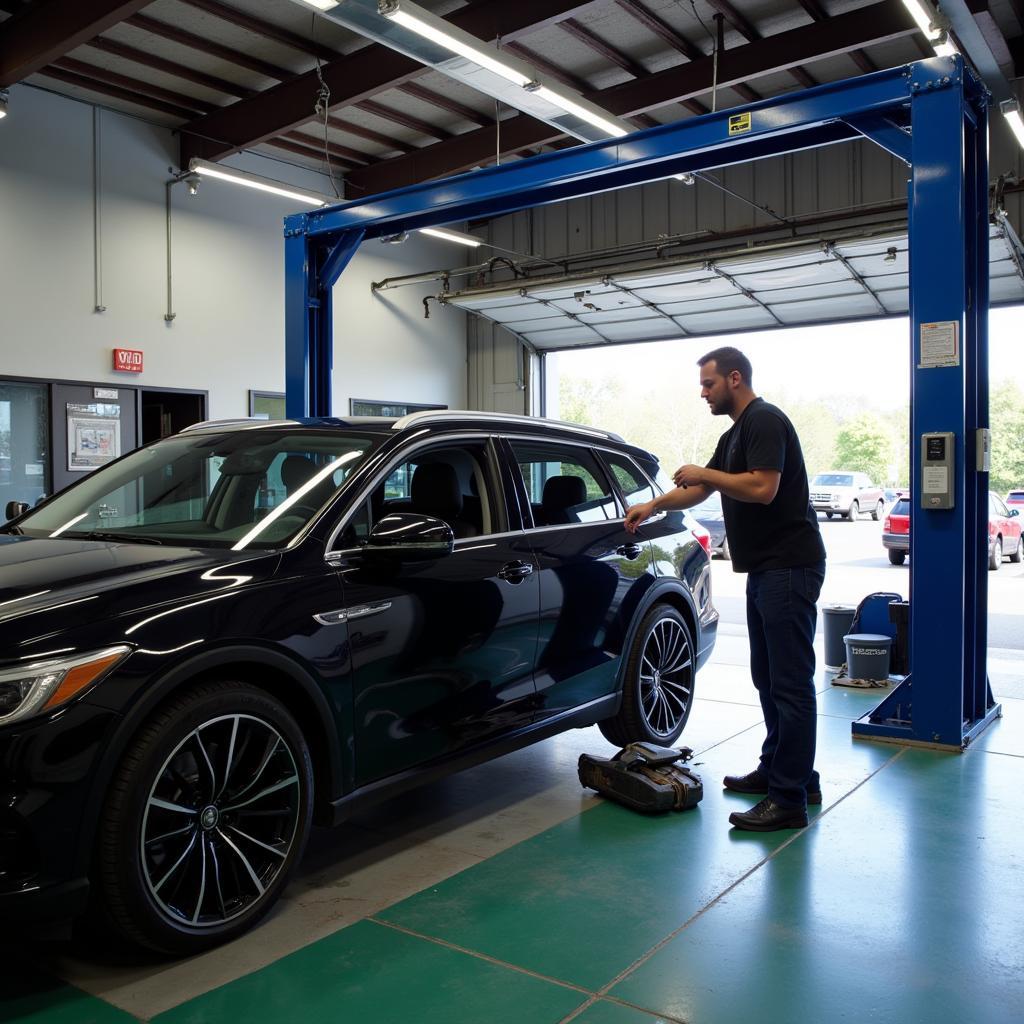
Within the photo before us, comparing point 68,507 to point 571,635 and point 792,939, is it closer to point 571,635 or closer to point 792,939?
point 571,635

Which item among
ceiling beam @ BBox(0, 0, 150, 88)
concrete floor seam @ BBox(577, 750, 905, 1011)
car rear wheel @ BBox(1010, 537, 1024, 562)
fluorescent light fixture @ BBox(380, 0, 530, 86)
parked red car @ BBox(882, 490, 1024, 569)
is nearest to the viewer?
concrete floor seam @ BBox(577, 750, 905, 1011)

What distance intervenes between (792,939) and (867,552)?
18513mm

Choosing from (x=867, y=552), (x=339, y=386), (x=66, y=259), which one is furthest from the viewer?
(x=867, y=552)

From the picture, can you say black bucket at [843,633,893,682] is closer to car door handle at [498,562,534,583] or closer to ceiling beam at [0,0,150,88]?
car door handle at [498,562,534,583]

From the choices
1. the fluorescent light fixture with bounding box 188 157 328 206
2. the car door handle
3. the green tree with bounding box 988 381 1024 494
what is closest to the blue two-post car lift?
the car door handle

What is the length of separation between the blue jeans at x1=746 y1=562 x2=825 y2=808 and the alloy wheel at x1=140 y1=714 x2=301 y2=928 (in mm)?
1938

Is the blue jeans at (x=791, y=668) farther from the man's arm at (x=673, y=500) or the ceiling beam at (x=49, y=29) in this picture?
the ceiling beam at (x=49, y=29)

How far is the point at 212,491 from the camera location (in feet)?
12.4

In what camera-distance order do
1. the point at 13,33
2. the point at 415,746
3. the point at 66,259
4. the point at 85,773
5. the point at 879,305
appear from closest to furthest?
the point at 85,773, the point at 415,746, the point at 13,33, the point at 66,259, the point at 879,305

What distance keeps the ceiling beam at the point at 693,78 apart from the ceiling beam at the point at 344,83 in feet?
5.09

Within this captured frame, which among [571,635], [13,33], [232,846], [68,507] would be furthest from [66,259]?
[232,846]

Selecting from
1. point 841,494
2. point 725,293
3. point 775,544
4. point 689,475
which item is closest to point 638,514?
point 689,475

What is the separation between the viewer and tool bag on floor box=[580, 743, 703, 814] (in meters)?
4.07

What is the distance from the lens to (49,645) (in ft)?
8.01
